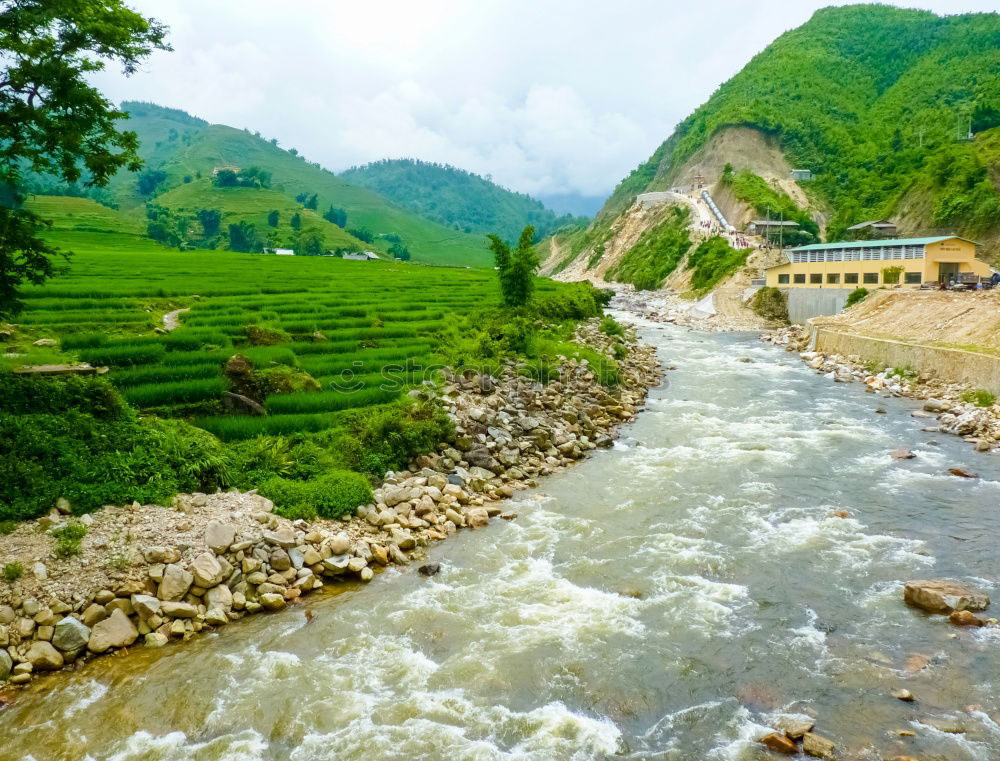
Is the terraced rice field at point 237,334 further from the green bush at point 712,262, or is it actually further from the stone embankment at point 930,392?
the green bush at point 712,262

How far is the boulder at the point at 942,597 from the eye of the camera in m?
9.91

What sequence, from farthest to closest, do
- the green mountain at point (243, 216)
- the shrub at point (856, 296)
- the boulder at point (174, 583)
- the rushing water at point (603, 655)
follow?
the green mountain at point (243, 216) < the shrub at point (856, 296) < the boulder at point (174, 583) < the rushing water at point (603, 655)

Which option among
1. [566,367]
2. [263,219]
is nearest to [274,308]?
[566,367]

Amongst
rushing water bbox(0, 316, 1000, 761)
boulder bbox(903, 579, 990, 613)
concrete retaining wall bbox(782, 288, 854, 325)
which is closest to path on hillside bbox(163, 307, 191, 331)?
rushing water bbox(0, 316, 1000, 761)

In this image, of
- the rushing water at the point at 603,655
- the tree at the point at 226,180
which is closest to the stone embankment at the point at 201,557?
the rushing water at the point at 603,655

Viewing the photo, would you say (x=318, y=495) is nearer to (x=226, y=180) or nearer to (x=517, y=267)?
(x=517, y=267)

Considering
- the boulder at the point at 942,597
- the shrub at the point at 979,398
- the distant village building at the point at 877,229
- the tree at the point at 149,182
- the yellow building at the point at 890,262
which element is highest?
the tree at the point at 149,182

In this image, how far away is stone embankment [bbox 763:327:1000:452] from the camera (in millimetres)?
20125

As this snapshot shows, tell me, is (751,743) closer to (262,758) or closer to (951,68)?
(262,758)

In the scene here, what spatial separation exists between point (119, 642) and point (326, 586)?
3156mm

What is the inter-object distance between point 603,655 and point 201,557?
661 cm

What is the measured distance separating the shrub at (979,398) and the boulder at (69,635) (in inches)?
1058

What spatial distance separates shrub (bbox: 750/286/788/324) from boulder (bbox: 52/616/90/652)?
55633 millimetres

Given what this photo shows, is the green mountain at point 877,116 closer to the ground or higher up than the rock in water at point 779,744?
higher up
